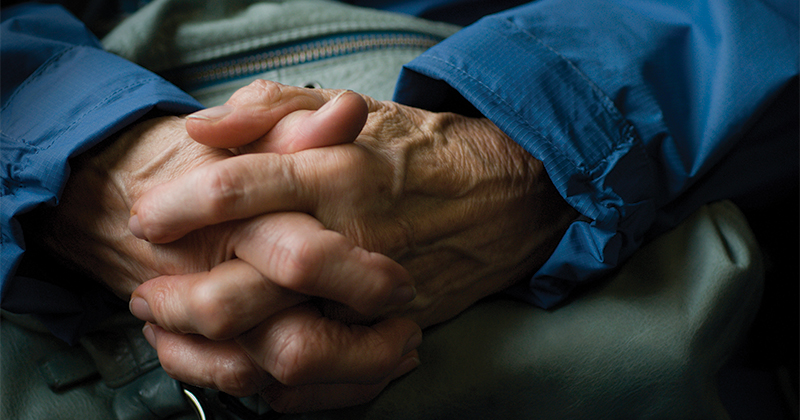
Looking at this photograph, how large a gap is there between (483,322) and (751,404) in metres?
0.56

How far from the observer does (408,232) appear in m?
0.49

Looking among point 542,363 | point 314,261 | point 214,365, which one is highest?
point 314,261

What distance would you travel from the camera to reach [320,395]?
478 millimetres

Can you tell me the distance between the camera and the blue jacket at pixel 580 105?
50 cm

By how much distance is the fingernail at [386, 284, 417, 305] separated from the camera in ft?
1.39

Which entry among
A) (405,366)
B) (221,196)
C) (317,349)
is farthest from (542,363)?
(221,196)

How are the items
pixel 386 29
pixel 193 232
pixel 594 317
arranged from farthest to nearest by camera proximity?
pixel 386 29
pixel 594 317
pixel 193 232

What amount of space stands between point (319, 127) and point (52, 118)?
12.3 inches

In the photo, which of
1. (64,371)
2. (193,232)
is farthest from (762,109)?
(64,371)

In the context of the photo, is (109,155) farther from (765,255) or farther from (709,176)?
(765,255)

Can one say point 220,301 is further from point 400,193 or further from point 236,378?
point 400,193

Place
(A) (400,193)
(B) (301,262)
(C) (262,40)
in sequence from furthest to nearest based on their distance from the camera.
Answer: (C) (262,40) → (A) (400,193) → (B) (301,262)

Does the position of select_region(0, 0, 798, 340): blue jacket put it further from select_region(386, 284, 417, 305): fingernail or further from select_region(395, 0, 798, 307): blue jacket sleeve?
select_region(386, 284, 417, 305): fingernail

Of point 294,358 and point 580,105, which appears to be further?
point 580,105
